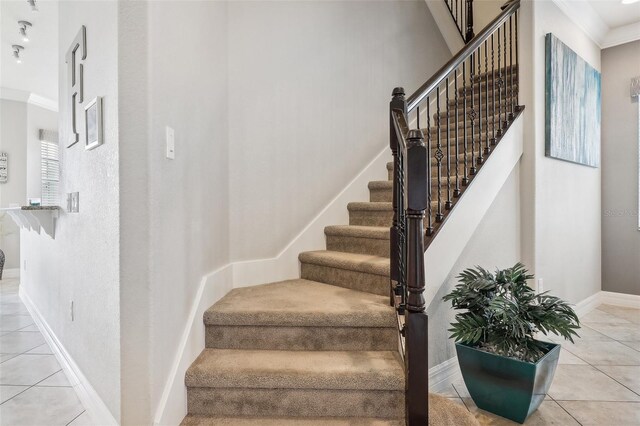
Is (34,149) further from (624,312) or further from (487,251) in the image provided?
(624,312)

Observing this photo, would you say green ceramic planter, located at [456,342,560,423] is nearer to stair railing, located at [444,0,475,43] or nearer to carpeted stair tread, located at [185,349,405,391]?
carpeted stair tread, located at [185,349,405,391]

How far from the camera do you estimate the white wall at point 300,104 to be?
2.56 m

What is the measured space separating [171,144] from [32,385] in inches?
69.4

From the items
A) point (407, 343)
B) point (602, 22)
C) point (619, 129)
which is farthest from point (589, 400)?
point (602, 22)

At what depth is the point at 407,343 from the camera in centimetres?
151

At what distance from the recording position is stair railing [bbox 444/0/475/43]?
4194mm

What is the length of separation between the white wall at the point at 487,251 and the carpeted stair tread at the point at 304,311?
0.41 m

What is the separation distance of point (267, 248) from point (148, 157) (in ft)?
4.52

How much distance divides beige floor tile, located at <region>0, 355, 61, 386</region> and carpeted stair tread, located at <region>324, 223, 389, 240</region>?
6.77ft

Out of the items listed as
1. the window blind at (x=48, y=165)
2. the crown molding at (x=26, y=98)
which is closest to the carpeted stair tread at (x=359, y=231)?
the window blind at (x=48, y=165)

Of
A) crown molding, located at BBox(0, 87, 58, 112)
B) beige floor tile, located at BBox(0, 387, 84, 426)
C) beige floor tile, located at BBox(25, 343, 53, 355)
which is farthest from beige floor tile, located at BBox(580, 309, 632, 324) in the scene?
crown molding, located at BBox(0, 87, 58, 112)

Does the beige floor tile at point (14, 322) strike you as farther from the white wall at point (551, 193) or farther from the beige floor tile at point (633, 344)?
the beige floor tile at point (633, 344)

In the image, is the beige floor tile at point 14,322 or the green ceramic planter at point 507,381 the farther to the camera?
the beige floor tile at point 14,322

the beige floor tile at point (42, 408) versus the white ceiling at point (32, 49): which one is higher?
the white ceiling at point (32, 49)
